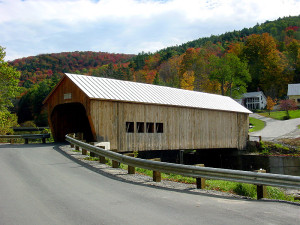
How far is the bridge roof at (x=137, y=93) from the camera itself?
1598 cm

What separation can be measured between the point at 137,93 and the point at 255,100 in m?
55.1

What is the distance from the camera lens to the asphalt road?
4.44 metres

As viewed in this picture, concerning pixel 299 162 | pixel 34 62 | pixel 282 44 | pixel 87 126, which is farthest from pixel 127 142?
pixel 34 62

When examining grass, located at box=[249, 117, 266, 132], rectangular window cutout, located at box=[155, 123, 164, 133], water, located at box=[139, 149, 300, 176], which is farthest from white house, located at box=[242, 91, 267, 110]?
rectangular window cutout, located at box=[155, 123, 164, 133]

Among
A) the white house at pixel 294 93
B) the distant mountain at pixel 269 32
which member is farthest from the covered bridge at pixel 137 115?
the distant mountain at pixel 269 32

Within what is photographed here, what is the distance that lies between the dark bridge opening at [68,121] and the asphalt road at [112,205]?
11.8 meters

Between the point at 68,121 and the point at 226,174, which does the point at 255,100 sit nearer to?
the point at 68,121

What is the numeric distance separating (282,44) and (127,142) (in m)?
76.9

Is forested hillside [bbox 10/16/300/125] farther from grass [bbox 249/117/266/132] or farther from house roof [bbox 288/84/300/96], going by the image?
grass [bbox 249/117/266/132]

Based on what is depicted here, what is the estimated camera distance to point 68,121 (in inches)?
803

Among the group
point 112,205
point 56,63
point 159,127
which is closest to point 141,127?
point 159,127

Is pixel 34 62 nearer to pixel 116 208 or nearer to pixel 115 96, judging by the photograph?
pixel 115 96

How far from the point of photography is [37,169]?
9.18 m

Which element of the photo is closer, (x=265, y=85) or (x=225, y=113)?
(x=225, y=113)
